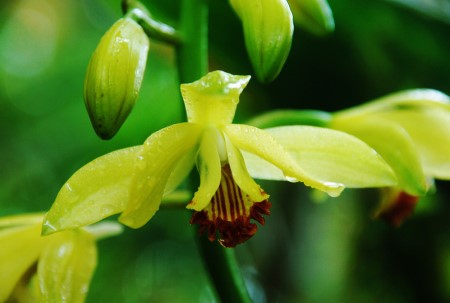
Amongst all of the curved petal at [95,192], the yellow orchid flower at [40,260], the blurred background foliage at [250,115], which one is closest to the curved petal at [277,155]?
the curved petal at [95,192]

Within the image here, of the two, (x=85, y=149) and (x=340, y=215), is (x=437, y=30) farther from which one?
(x=85, y=149)

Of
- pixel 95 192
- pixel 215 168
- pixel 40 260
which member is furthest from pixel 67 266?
pixel 215 168

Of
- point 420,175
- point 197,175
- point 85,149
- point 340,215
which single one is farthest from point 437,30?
point 85,149

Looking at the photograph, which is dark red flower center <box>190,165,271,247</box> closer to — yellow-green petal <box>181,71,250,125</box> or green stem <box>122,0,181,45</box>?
yellow-green petal <box>181,71,250,125</box>

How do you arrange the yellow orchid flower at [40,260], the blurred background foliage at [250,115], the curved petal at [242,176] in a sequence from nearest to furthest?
the curved petal at [242,176], the yellow orchid flower at [40,260], the blurred background foliage at [250,115]

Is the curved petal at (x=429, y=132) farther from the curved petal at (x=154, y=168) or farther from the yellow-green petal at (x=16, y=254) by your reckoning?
the yellow-green petal at (x=16, y=254)

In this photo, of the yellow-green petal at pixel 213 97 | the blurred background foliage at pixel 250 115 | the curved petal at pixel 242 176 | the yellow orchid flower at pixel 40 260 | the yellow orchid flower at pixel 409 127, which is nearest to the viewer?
the yellow-green petal at pixel 213 97
